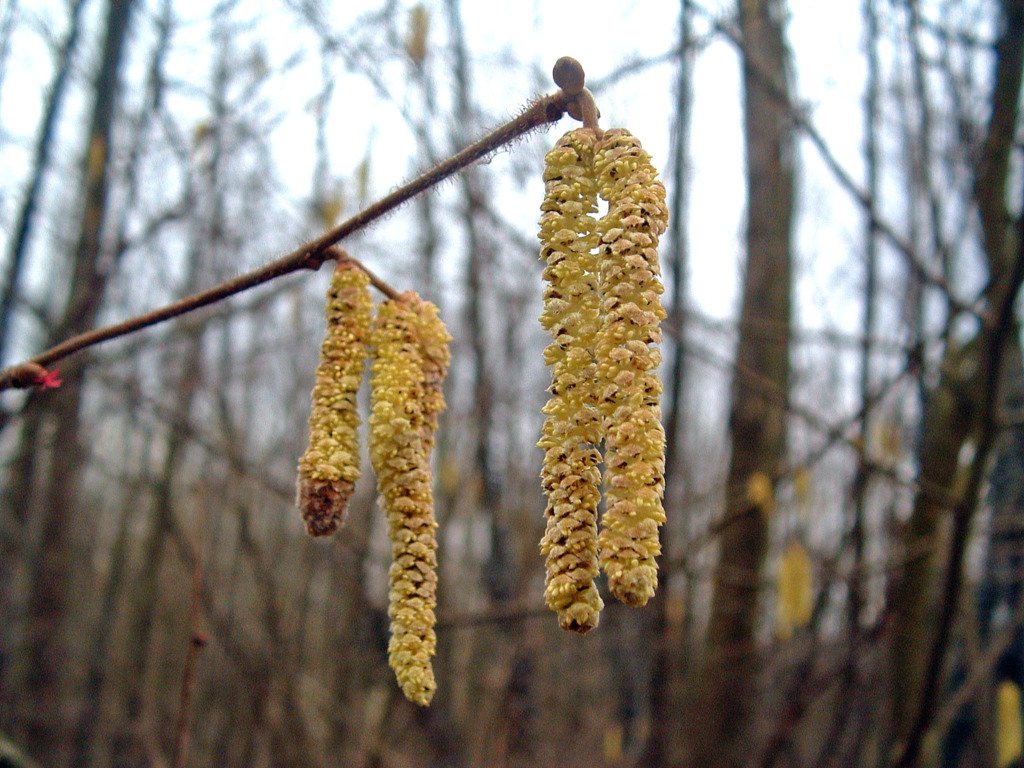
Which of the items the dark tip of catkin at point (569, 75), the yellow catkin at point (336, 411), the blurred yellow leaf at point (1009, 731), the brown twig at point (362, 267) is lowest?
the blurred yellow leaf at point (1009, 731)

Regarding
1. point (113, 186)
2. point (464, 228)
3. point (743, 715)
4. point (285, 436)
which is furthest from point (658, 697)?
point (285, 436)

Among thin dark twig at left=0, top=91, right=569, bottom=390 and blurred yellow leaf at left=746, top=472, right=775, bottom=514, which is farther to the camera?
blurred yellow leaf at left=746, top=472, right=775, bottom=514

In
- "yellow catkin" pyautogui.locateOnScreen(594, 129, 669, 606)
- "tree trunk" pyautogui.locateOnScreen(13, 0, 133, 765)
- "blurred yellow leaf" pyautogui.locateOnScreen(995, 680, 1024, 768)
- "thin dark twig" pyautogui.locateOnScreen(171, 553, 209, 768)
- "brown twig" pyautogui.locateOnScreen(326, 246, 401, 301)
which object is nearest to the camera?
"yellow catkin" pyautogui.locateOnScreen(594, 129, 669, 606)

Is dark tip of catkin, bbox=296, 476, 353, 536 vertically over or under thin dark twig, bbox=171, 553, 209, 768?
over

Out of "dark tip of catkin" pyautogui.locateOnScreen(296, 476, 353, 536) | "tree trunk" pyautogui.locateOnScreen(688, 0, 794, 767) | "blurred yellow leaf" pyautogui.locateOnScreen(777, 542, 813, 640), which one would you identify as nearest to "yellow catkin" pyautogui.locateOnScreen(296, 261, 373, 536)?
"dark tip of catkin" pyautogui.locateOnScreen(296, 476, 353, 536)

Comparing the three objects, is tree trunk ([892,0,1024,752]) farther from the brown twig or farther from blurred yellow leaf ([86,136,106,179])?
blurred yellow leaf ([86,136,106,179])

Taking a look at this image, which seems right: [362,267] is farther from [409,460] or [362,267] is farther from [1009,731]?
[1009,731]

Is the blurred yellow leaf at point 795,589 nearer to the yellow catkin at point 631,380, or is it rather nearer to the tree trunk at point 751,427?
the tree trunk at point 751,427

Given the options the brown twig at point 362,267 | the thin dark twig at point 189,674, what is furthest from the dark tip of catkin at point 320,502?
the thin dark twig at point 189,674
